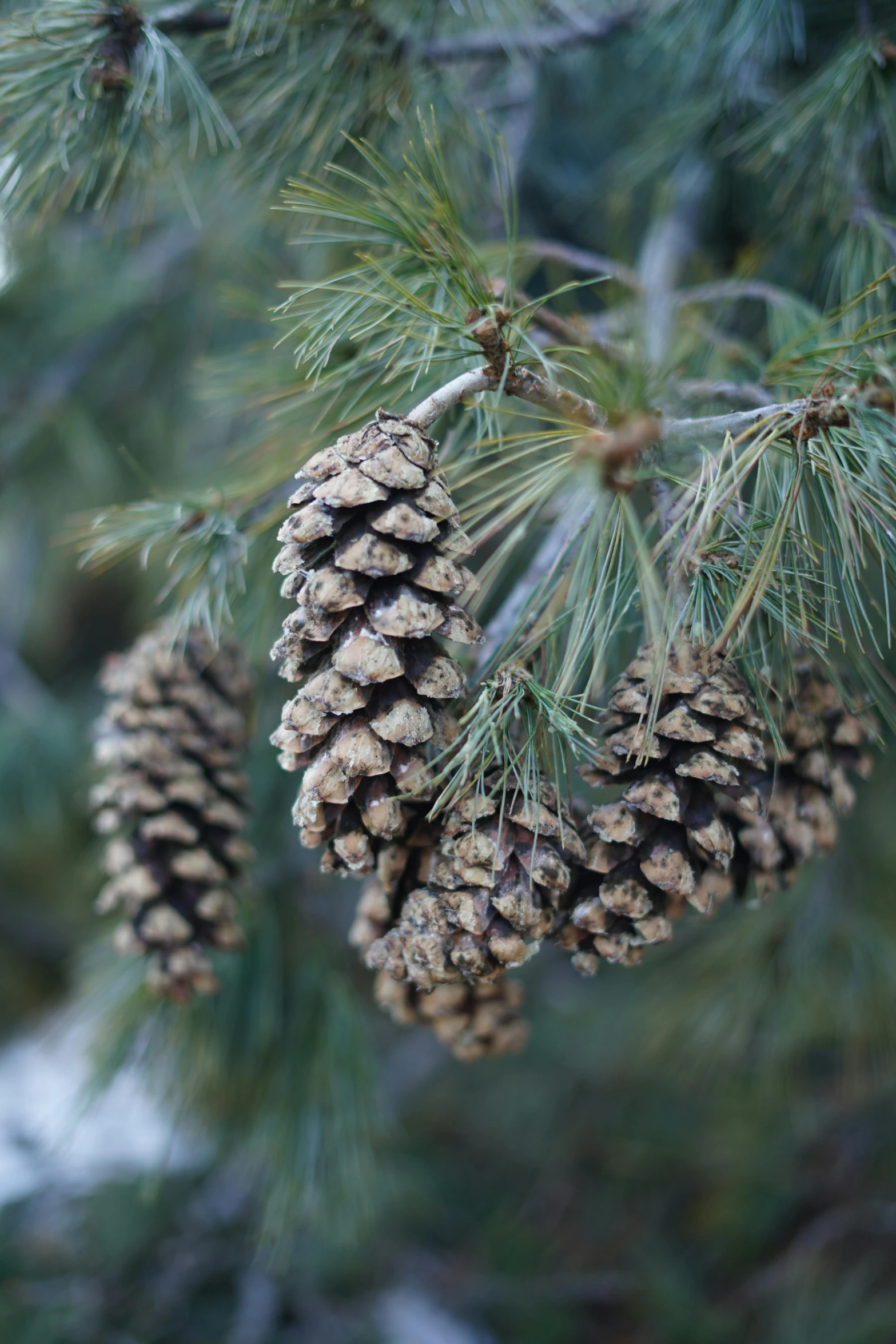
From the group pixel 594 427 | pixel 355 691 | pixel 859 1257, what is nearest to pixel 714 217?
pixel 594 427

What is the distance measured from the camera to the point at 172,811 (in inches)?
30.1

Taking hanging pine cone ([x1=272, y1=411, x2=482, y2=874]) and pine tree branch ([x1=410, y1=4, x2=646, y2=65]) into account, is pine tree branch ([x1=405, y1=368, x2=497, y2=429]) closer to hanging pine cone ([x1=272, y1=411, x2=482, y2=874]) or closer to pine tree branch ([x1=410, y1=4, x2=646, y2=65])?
hanging pine cone ([x1=272, y1=411, x2=482, y2=874])

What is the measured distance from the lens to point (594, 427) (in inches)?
19.6

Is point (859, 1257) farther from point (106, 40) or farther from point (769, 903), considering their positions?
point (106, 40)

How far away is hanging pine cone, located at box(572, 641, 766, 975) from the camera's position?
497mm

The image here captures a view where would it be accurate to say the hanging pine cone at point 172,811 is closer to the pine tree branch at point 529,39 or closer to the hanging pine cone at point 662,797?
the hanging pine cone at point 662,797

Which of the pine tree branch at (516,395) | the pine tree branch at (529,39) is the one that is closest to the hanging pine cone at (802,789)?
the pine tree branch at (516,395)

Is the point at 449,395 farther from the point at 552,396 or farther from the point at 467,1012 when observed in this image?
the point at 467,1012

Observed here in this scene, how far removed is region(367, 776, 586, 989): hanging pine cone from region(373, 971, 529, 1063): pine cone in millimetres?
127

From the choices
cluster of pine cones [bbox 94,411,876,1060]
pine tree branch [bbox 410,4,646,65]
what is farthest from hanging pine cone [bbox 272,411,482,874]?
pine tree branch [bbox 410,4,646,65]

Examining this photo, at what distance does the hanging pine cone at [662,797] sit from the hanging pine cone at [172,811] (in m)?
0.38

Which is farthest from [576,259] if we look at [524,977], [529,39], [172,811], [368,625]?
[524,977]

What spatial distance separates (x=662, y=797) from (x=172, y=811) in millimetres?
470

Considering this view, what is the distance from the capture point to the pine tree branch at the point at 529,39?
834 mm
